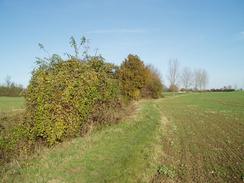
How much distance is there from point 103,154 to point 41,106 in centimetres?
443

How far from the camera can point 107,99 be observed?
18.8 m

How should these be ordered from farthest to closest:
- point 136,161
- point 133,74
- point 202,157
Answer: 1. point 133,74
2. point 202,157
3. point 136,161

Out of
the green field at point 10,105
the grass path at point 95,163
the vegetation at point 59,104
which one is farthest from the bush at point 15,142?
the green field at point 10,105

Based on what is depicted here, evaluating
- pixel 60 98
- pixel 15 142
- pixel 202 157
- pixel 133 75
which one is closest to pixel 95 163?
pixel 202 157

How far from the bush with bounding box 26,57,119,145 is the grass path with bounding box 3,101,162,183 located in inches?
52.3

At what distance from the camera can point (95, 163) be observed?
33.5 ft

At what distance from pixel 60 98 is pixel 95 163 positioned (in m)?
5.30

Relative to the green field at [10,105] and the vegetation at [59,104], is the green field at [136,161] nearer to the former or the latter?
the vegetation at [59,104]

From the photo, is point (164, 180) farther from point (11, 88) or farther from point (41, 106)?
point (11, 88)

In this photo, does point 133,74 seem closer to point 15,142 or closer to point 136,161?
point 15,142

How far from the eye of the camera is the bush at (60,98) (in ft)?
46.0

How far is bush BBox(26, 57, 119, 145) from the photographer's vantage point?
14.0 m

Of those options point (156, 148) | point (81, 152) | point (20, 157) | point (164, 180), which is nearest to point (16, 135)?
point (20, 157)

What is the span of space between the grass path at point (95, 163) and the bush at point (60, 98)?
4.36 ft
